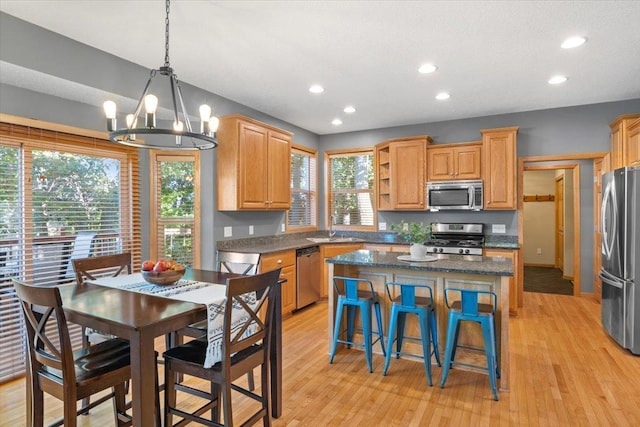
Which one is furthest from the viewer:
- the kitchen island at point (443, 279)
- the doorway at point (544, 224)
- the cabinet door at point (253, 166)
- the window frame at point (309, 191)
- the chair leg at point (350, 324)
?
the doorway at point (544, 224)

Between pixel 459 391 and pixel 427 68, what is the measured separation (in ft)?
9.11

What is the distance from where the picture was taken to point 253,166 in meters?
4.34

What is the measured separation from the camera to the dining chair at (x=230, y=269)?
2547 mm

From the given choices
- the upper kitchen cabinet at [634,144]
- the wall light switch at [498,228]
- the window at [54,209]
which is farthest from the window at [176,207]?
the upper kitchen cabinet at [634,144]

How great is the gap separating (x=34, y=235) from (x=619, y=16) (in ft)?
15.6

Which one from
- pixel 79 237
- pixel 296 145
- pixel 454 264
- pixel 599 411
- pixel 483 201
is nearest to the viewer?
pixel 599 411

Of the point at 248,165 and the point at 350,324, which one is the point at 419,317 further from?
the point at 248,165

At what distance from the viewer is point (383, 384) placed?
283 cm

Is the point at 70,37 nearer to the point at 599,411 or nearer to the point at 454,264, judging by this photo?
the point at 454,264

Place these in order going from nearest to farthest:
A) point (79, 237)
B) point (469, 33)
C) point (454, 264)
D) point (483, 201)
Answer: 1. point (469, 33)
2. point (454, 264)
3. point (79, 237)
4. point (483, 201)

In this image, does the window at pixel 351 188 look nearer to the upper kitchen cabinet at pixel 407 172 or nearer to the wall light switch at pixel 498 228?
the upper kitchen cabinet at pixel 407 172

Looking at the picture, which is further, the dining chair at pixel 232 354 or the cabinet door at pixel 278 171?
the cabinet door at pixel 278 171

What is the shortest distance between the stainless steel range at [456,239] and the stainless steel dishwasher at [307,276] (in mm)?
1563

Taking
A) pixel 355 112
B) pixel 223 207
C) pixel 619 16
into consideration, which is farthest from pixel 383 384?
pixel 355 112
